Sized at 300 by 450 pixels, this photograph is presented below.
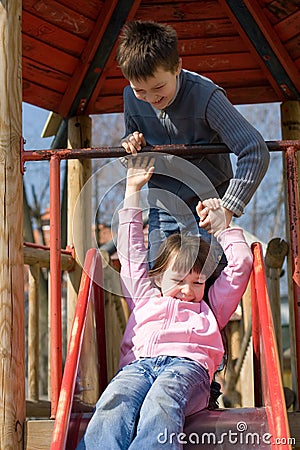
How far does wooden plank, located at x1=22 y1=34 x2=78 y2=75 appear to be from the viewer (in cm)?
589

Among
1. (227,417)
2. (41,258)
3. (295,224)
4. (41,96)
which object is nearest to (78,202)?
(41,258)

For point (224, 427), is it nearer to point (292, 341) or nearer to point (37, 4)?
point (292, 341)

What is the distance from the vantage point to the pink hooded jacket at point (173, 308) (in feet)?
11.0

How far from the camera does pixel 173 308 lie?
11.4ft

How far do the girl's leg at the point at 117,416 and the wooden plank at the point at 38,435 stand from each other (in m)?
0.47

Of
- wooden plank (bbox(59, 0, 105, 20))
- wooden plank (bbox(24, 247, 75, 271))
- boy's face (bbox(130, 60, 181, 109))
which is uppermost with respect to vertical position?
wooden plank (bbox(59, 0, 105, 20))

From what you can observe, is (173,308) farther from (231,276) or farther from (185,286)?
(231,276)

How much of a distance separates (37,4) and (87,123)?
3.35 feet

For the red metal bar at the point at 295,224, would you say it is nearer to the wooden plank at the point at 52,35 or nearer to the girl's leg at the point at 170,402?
the girl's leg at the point at 170,402

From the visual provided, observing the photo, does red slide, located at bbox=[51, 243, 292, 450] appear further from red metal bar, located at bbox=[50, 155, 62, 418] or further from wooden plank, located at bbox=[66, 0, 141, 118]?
wooden plank, located at bbox=[66, 0, 141, 118]

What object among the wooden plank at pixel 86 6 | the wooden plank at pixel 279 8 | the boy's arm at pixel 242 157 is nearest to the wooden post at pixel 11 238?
the boy's arm at pixel 242 157

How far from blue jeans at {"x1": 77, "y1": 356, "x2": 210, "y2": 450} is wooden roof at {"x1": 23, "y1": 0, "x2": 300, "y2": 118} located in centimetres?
317

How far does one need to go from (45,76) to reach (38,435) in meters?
3.28

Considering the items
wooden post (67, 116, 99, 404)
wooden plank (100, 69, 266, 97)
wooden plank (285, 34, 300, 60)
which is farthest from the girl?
wooden plank (100, 69, 266, 97)
